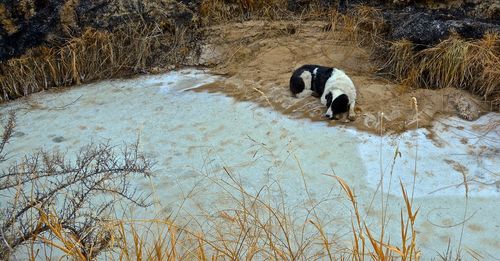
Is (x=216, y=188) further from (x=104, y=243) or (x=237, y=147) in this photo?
(x=104, y=243)

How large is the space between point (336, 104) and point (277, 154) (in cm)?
71

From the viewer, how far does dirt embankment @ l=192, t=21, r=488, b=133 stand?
434 centimetres

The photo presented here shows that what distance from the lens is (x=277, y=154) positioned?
3.96 m

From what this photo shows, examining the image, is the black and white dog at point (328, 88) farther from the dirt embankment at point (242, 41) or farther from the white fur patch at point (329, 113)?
the dirt embankment at point (242, 41)

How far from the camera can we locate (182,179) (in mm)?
3764

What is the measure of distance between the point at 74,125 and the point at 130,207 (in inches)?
59.9

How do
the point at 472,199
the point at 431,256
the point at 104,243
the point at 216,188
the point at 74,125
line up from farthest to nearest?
the point at 74,125 < the point at 216,188 < the point at 472,199 < the point at 431,256 < the point at 104,243

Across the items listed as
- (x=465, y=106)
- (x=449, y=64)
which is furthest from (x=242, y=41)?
(x=465, y=106)

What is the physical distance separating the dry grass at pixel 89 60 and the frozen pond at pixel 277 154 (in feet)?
1.02

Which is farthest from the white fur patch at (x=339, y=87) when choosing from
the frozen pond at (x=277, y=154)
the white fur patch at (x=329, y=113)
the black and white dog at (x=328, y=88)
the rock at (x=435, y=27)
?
the rock at (x=435, y=27)

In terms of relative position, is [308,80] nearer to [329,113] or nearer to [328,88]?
[328,88]

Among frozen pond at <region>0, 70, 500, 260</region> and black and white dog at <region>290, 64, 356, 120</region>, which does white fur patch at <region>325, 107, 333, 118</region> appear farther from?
frozen pond at <region>0, 70, 500, 260</region>

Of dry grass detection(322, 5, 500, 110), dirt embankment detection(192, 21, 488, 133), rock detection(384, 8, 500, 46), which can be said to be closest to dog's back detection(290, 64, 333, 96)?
dirt embankment detection(192, 21, 488, 133)

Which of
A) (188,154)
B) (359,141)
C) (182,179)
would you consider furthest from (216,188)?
(359,141)
